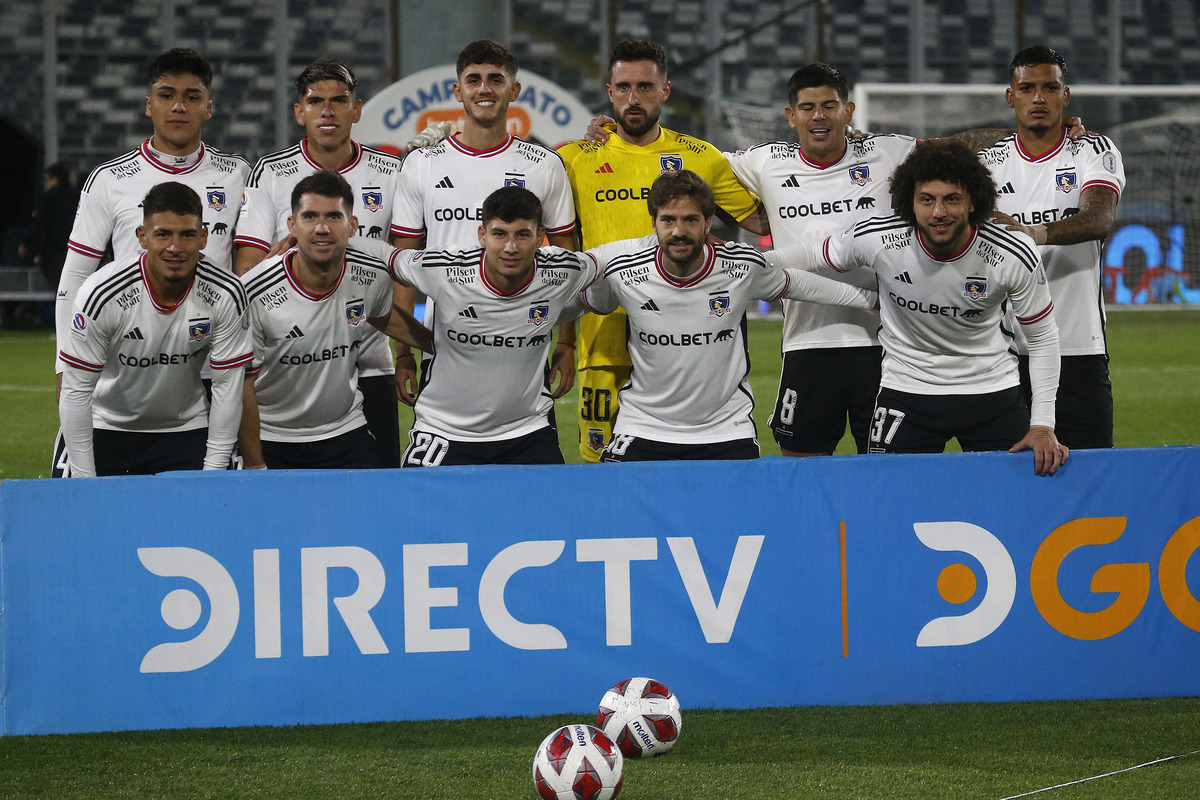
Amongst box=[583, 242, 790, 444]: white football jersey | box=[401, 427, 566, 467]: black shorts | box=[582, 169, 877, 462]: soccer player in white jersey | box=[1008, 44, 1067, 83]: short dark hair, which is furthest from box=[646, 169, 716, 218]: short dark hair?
box=[1008, 44, 1067, 83]: short dark hair

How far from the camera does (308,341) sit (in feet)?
15.1

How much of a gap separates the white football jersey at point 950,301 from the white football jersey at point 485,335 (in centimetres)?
102

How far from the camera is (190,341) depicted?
4430 millimetres

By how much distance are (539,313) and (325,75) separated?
1307 mm

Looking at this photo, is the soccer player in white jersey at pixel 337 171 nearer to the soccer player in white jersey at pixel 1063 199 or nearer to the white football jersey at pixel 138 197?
the white football jersey at pixel 138 197

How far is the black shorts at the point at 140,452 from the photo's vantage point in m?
4.66

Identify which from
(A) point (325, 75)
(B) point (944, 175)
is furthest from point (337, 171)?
(B) point (944, 175)

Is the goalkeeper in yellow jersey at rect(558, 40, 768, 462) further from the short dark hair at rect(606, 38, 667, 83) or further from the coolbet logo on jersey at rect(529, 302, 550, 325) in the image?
the coolbet logo on jersey at rect(529, 302, 550, 325)

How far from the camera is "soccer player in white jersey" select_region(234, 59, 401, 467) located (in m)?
4.96

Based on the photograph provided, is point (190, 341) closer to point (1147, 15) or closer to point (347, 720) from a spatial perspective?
point (347, 720)

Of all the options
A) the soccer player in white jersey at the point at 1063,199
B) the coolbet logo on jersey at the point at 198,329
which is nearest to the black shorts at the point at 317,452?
the coolbet logo on jersey at the point at 198,329

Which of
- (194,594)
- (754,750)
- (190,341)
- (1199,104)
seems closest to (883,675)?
(754,750)

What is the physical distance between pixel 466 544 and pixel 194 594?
793 mm

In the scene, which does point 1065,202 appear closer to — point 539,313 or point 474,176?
point 539,313
